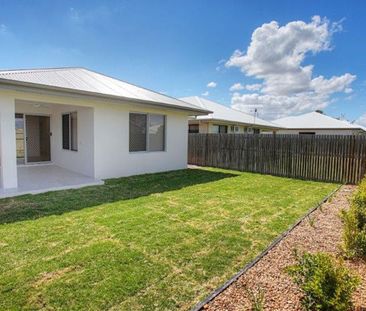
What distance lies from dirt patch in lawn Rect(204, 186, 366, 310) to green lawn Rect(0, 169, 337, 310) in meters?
0.22

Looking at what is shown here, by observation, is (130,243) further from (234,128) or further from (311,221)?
(234,128)

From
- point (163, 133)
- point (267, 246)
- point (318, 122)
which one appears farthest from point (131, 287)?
point (318, 122)

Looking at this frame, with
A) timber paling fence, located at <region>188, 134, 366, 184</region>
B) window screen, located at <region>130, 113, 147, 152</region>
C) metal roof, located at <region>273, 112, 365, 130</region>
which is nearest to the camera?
timber paling fence, located at <region>188, 134, 366, 184</region>

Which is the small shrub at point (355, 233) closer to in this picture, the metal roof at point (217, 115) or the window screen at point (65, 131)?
the window screen at point (65, 131)

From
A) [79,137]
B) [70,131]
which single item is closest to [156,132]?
[79,137]

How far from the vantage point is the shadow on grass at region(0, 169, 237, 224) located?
5.16 metres

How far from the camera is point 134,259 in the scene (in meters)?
3.30

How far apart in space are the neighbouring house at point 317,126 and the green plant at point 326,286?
85.6ft

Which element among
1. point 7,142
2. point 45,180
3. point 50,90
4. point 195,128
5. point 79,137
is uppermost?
point 50,90

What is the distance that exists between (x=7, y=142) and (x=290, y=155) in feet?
32.6

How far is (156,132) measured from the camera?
10500 millimetres

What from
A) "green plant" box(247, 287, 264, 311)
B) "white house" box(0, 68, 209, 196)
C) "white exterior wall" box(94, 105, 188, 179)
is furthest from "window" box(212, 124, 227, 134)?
"green plant" box(247, 287, 264, 311)

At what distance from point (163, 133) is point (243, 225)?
682 cm

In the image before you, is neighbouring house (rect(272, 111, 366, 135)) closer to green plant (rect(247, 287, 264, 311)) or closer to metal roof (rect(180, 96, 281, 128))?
metal roof (rect(180, 96, 281, 128))
